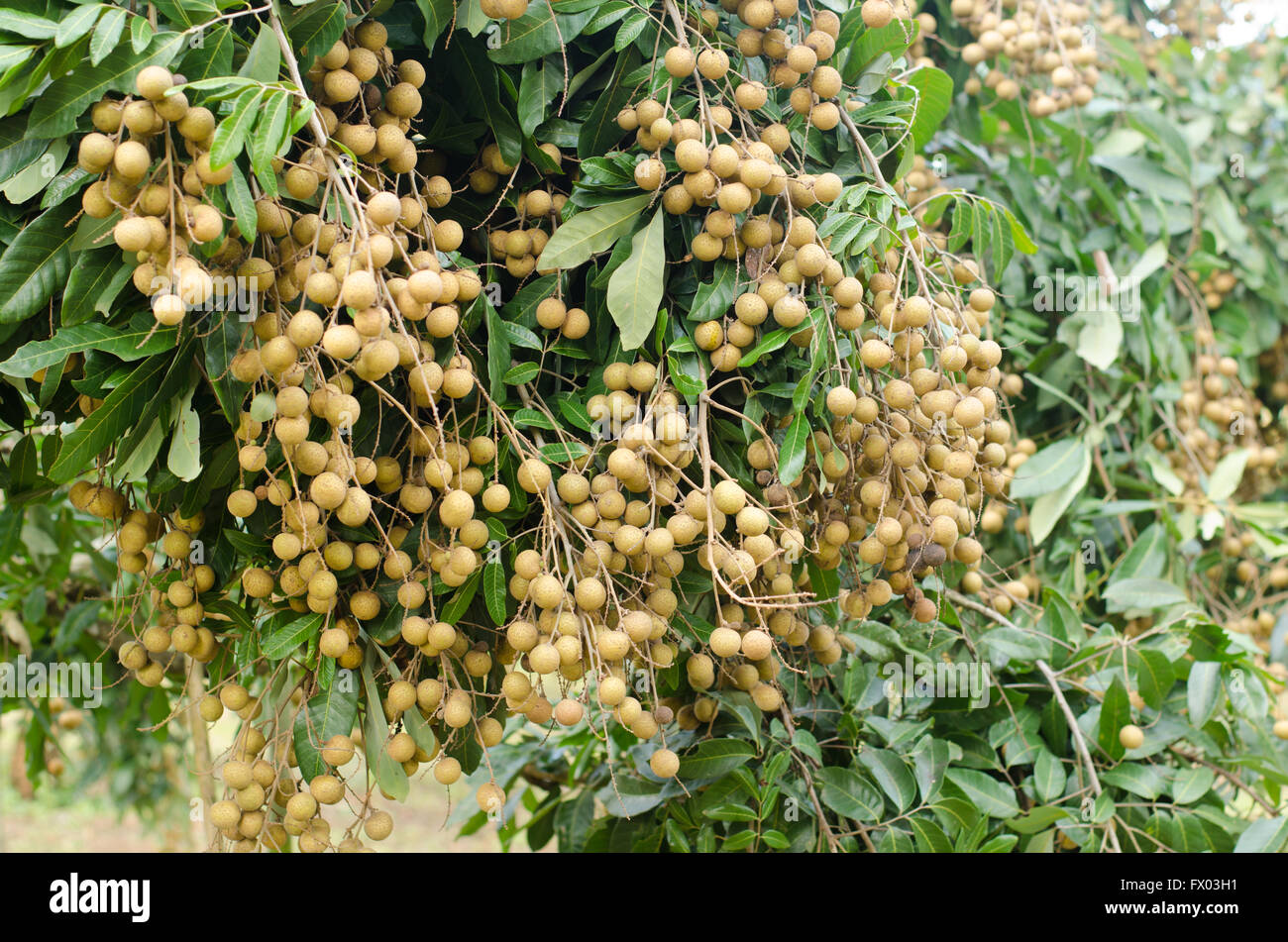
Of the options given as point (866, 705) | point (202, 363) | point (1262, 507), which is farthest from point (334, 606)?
point (1262, 507)

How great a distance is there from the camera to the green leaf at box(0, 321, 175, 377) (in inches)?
35.9

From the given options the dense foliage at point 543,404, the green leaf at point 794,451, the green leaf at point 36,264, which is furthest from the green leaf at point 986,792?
the green leaf at point 36,264

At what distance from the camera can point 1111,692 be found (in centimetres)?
153

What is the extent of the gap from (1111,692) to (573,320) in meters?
1.00

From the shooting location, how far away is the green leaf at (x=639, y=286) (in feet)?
3.38

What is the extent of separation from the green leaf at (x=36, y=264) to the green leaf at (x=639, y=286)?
505 millimetres

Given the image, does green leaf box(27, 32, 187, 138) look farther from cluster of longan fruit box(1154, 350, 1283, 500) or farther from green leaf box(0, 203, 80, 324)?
cluster of longan fruit box(1154, 350, 1283, 500)

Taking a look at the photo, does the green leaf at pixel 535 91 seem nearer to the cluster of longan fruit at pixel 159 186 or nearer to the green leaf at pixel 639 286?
the green leaf at pixel 639 286

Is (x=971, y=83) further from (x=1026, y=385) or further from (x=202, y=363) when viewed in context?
(x=202, y=363)

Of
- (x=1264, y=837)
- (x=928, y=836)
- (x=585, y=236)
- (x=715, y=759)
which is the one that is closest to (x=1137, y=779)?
(x=1264, y=837)

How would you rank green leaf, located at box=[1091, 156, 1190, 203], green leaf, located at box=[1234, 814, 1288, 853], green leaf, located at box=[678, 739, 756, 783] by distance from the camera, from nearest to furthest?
→ green leaf, located at box=[678, 739, 756, 783]
green leaf, located at box=[1234, 814, 1288, 853]
green leaf, located at box=[1091, 156, 1190, 203]

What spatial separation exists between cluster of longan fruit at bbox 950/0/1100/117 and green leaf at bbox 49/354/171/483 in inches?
61.7

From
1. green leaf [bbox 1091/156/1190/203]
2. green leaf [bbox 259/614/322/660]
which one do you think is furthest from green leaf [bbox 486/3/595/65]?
green leaf [bbox 1091/156/1190/203]
